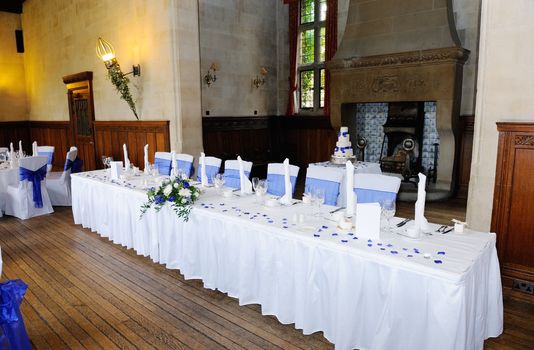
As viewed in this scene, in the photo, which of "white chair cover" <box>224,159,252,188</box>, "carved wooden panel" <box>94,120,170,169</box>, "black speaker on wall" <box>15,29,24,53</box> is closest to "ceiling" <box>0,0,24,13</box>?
"black speaker on wall" <box>15,29,24,53</box>

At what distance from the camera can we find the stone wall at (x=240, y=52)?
28.1ft

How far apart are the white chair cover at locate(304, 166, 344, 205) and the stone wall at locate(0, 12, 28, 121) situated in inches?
473

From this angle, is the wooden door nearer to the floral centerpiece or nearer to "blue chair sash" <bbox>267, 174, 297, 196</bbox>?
"blue chair sash" <bbox>267, 174, 297, 196</bbox>

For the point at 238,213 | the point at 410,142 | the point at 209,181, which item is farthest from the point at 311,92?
the point at 238,213

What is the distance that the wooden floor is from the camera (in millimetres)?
2951

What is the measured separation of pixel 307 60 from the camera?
994 centimetres

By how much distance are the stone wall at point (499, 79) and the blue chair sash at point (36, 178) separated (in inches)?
248

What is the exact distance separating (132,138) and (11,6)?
7.69 meters

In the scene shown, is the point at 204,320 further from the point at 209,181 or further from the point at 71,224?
the point at 71,224

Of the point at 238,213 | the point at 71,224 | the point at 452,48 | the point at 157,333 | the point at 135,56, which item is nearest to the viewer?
the point at 157,333

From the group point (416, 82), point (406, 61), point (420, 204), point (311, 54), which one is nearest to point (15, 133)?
point (311, 54)

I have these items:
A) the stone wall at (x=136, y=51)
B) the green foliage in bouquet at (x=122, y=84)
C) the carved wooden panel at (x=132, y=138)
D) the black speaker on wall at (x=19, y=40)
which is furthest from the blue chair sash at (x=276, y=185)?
the black speaker on wall at (x=19, y=40)

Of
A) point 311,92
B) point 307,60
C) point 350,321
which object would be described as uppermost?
point 307,60

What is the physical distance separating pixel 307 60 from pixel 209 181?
6.05 m
